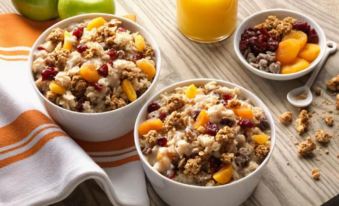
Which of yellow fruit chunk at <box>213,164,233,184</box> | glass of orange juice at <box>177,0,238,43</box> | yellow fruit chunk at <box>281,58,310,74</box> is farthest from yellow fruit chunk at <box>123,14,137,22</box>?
yellow fruit chunk at <box>213,164,233,184</box>

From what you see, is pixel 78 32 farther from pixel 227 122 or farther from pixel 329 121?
pixel 329 121

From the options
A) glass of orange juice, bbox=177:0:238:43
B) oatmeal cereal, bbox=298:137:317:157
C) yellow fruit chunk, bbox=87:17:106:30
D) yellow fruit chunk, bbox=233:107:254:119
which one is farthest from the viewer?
glass of orange juice, bbox=177:0:238:43

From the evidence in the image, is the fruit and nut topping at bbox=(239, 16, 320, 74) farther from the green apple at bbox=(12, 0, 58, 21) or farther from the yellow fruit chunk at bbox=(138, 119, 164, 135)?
the green apple at bbox=(12, 0, 58, 21)

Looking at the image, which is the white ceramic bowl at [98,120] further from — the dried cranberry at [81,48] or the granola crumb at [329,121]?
the granola crumb at [329,121]

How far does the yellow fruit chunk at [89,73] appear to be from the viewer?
4.13 ft

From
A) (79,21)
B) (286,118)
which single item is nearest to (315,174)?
(286,118)

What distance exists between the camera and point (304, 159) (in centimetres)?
131

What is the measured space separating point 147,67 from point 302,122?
0.42 meters

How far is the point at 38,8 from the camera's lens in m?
1.61

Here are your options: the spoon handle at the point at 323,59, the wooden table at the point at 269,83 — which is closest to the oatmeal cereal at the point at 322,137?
the wooden table at the point at 269,83

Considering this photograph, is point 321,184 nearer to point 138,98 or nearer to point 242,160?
point 242,160

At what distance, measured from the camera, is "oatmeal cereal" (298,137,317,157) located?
130cm

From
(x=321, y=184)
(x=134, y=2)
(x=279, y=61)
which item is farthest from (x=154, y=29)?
(x=321, y=184)

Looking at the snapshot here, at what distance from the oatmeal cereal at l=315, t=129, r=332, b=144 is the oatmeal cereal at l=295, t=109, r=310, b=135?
0.11 ft
